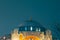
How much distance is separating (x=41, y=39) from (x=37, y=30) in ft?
3.72

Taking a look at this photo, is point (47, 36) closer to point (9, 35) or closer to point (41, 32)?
point (41, 32)

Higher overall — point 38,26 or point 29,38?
point 38,26

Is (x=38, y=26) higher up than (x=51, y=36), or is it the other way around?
(x=38, y=26)

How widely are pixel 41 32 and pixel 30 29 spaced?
4.30 feet

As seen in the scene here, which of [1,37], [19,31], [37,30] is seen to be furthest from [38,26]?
[1,37]

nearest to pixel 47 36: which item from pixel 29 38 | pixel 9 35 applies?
pixel 29 38

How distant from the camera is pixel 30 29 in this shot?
768 inches

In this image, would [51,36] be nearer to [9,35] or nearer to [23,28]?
[23,28]

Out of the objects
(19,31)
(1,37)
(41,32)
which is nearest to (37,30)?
(41,32)

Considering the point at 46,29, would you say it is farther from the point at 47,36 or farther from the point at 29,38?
the point at 29,38

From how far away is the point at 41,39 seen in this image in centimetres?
1895

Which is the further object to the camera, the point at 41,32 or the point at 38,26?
the point at 38,26

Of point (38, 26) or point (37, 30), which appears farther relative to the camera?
point (38, 26)

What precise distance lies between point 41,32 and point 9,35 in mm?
3583
